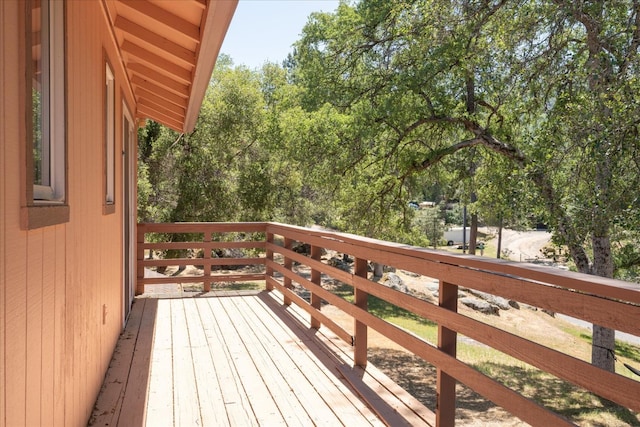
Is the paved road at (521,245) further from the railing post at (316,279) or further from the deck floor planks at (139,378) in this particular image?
the deck floor planks at (139,378)

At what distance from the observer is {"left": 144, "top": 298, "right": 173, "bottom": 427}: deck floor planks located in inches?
114

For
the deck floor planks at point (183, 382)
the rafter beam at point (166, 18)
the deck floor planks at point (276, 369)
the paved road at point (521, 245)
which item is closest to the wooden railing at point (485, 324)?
the deck floor planks at point (276, 369)

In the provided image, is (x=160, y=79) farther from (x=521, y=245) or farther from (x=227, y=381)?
(x=521, y=245)

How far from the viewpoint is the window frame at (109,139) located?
3.57m

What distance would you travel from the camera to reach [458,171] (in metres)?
10.4

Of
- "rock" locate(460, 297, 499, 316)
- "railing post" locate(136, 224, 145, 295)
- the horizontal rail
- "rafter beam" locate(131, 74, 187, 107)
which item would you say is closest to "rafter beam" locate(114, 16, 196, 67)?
"rafter beam" locate(131, 74, 187, 107)

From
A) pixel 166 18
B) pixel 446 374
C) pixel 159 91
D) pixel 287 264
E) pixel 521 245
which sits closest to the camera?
pixel 446 374

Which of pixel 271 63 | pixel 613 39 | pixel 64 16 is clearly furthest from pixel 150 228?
pixel 271 63

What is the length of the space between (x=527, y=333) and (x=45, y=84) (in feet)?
51.2

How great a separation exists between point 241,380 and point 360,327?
3.02 ft

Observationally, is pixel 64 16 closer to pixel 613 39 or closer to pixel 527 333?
pixel 613 39

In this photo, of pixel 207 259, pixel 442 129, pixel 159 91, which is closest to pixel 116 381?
pixel 159 91

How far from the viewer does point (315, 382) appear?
3.45m

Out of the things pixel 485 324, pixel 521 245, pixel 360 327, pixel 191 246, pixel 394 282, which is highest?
pixel 485 324
